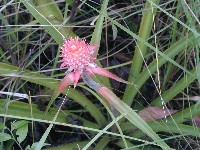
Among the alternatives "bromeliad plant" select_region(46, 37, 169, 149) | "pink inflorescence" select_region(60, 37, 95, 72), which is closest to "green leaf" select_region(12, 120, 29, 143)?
"bromeliad plant" select_region(46, 37, 169, 149)

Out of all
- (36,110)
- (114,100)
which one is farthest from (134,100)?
(114,100)

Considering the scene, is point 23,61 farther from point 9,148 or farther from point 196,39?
point 196,39

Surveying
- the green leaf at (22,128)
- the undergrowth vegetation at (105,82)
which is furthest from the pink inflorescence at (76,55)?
the green leaf at (22,128)

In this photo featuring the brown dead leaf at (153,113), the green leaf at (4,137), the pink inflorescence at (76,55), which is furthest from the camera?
the brown dead leaf at (153,113)

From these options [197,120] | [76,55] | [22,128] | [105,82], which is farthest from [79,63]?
[197,120]

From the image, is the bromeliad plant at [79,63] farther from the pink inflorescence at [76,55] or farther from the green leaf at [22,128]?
A: the green leaf at [22,128]

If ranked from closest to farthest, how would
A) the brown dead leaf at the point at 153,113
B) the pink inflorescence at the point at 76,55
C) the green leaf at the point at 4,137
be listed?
1. the pink inflorescence at the point at 76,55
2. the green leaf at the point at 4,137
3. the brown dead leaf at the point at 153,113

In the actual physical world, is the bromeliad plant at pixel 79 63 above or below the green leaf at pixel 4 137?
above

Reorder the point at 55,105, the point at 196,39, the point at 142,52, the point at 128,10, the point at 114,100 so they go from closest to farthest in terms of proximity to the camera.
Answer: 1. the point at 114,100
2. the point at 196,39
3. the point at 142,52
4. the point at 55,105
5. the point at 128,10

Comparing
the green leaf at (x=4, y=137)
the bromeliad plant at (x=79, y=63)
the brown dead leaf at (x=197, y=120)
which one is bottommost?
the brown dead leaf at (x=197, y=120)
